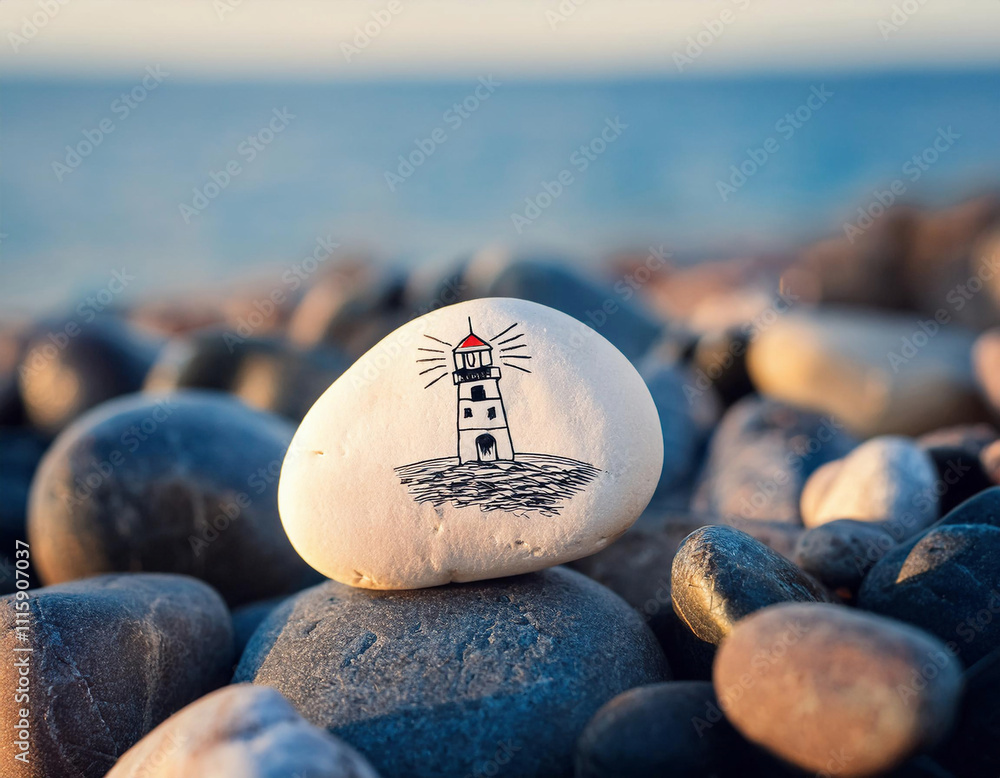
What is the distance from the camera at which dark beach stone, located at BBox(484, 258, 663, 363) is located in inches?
266

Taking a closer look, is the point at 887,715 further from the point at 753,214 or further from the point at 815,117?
the point at 815,117

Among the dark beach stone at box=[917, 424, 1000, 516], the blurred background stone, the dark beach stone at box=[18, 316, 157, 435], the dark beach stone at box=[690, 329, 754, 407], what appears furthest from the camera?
the dark beach stone at box=[690, 329, 754, 407]

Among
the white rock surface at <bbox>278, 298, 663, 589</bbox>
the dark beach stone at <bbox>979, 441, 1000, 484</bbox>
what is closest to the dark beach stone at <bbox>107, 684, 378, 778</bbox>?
the white rock surface at <bbox>278, 298, 663, 589</bbox>

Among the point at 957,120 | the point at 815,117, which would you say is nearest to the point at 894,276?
the point at 815,117

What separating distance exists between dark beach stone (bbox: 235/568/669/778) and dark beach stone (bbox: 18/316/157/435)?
168 inches

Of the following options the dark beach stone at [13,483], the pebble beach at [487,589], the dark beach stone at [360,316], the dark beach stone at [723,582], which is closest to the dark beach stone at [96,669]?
the pebble beach at [487,589]

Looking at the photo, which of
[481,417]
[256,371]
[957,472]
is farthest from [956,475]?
[256,371]

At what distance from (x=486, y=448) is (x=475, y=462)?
60mm

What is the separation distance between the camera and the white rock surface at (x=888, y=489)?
3.60 metres

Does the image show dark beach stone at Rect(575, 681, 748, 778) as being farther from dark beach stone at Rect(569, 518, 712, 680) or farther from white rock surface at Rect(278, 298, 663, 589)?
dark beach stone at Rect(569, 518, 712, 680)

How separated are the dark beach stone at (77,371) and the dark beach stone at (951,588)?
19.5 ft

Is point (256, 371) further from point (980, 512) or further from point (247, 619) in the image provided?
point (980, 512)

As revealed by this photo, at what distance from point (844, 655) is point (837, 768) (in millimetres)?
273

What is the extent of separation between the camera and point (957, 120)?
4581 centimetres
